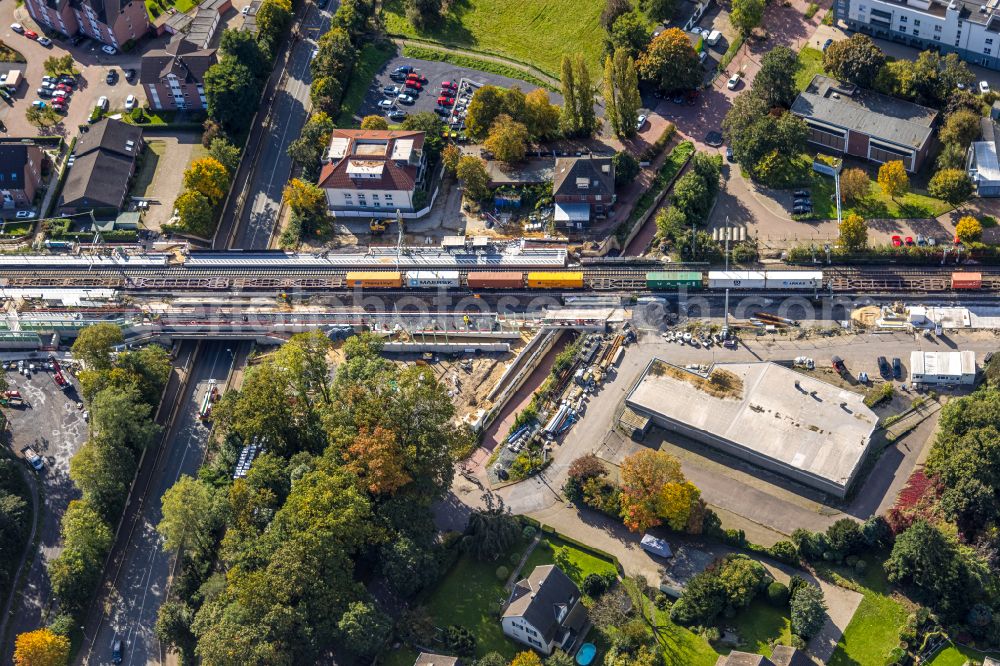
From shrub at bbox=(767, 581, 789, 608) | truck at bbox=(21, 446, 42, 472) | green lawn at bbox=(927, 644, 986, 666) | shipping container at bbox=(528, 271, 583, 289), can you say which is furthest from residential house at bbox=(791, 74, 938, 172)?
truck at bbox=(21, 446, 42, 472)

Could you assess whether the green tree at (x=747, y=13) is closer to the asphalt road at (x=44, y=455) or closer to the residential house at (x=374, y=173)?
the residential house at (x=374, y=173)

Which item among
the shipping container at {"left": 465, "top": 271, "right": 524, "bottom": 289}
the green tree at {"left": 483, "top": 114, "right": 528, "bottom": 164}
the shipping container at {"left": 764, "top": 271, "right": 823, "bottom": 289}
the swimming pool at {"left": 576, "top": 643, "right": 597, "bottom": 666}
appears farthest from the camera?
the green tree at {"left": 483, "top": 114, "right": 528, "bottom": 164}

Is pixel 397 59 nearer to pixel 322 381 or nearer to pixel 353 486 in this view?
pixel 322 381

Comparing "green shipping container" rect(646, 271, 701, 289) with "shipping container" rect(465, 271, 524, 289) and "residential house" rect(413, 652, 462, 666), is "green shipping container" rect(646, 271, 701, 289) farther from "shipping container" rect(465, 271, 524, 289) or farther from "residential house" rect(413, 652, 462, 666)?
"residential house" rect(413, 652, 462, 666)

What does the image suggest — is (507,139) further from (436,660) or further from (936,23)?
(436,660)

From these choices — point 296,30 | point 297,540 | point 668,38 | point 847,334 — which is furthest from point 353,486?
point 296,30
